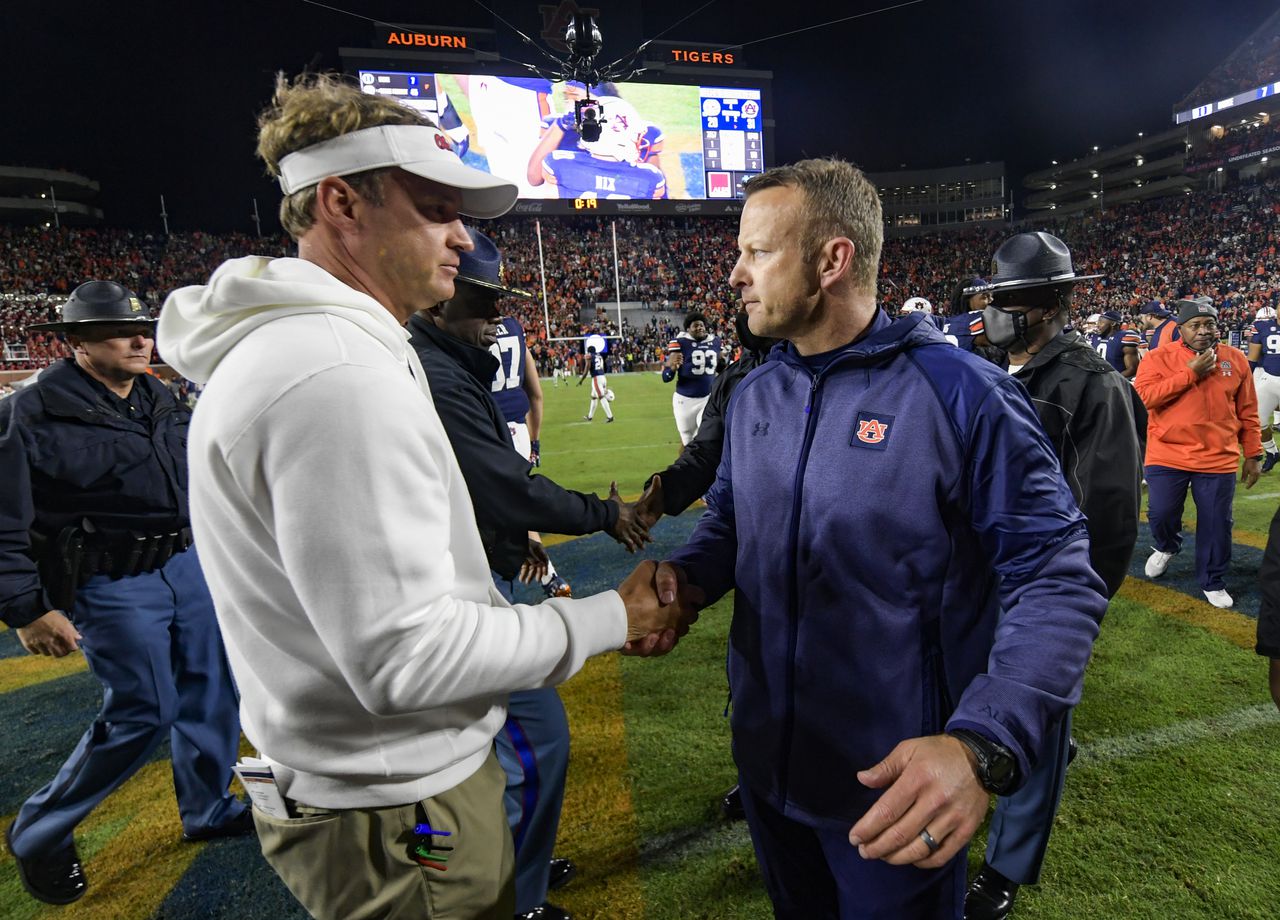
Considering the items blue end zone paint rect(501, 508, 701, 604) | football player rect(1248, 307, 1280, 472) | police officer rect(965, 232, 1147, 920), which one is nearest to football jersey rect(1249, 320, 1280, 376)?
football player rect(1248, 307, 1280, 472)

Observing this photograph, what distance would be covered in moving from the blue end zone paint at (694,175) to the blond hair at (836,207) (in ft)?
127

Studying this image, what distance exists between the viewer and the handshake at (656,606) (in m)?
1.61

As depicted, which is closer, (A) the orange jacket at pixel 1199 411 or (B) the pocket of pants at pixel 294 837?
(B) the pocket of pants at pixel 294 837

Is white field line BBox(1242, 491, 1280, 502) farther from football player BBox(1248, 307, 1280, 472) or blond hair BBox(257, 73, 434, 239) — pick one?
blond hair BBox(257, 73, 434, 239)

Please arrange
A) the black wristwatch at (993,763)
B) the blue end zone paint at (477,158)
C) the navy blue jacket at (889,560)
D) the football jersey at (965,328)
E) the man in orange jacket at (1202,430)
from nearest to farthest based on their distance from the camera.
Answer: the black wristwatch at (993,763), the navy blue jacket at (889,560), the man in orange jacket at (1202,430), the football jersey at (965,328), the blue end zone paint at (477,158)

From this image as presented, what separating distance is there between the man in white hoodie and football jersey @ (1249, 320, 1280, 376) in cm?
1191

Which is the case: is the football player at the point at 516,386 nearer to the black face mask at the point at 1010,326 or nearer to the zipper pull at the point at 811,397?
the black face mask at the point at 1010,326

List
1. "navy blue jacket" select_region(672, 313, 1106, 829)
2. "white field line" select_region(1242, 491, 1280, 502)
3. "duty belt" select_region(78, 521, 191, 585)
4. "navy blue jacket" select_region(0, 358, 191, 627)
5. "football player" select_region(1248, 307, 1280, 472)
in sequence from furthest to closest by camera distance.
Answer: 1. "football player" select_region(1248, 307, 1280, 472)
2. "white field line" select_region(1242, 491, 1280, 502)
3. "duty belt" select_region(78, 521, 191, 585)
4. "navy blue jacket" select_region(0, 358, 191, 627)
5. "navy blue jacket" select_region(672, 313, 1106, 829)

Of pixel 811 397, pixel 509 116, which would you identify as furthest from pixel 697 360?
pixel 509 116

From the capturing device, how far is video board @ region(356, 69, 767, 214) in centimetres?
3497

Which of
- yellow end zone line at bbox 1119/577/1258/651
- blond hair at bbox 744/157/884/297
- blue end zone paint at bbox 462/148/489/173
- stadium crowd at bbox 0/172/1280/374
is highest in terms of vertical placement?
blue end zone paint at bbox 462/148/489/173

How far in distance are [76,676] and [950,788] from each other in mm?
6031

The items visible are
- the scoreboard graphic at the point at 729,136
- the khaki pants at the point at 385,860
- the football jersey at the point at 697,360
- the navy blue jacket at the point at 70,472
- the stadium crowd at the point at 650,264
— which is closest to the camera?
the khaki pants at the point at 385,860

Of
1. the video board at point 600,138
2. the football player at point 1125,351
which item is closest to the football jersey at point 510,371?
the football player at point 1125,351
